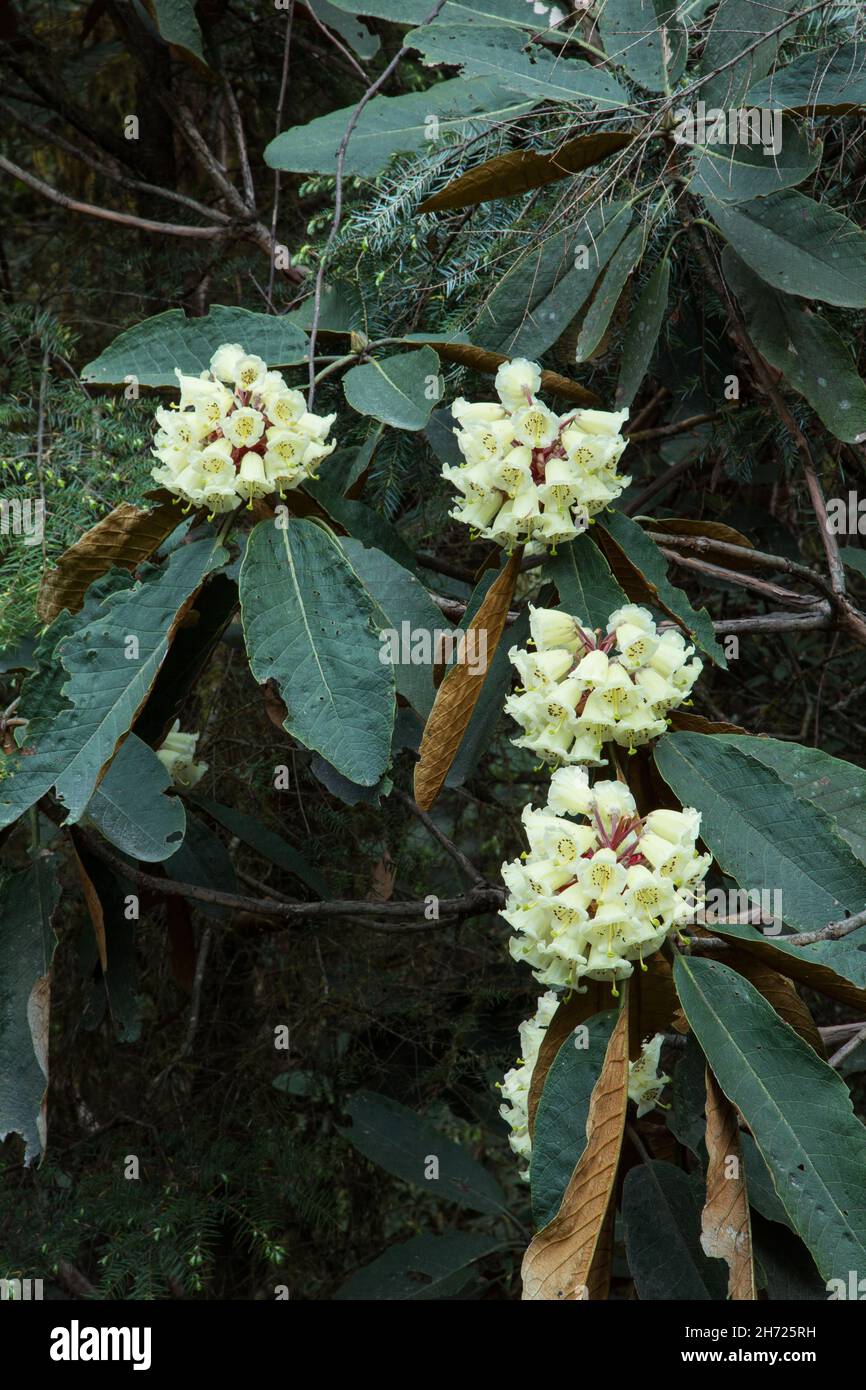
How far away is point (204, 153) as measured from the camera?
2.38 metres

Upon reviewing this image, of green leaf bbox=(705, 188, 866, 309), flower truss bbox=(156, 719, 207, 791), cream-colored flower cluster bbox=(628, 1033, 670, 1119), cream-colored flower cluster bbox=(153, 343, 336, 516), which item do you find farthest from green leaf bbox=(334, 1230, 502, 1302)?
green leaf bbox=(705, 188, 866, 309)

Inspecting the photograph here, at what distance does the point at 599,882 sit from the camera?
117 cm

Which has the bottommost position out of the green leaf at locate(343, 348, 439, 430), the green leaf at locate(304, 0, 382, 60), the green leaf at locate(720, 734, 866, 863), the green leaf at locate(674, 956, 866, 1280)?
the green leaf at locate(674, 956, 866, 1280)

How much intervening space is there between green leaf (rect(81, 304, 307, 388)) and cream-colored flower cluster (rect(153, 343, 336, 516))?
0.15m

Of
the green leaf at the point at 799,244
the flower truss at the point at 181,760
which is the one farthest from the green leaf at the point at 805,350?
the flower truss at the point at 181,760

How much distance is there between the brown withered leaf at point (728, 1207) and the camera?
1.13 meters

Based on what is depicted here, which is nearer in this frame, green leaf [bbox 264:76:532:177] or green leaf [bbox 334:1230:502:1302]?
green leaf [bbox 264:76:532:177]

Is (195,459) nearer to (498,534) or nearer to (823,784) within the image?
(498,534)

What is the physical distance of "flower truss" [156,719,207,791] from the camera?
2092 millimetres

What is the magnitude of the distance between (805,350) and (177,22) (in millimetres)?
1149

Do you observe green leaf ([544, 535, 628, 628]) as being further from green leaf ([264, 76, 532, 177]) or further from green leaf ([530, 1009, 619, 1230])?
green leaf ([264, 76, 532, 177])

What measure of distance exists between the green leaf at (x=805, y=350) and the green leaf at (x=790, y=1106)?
2.43ft

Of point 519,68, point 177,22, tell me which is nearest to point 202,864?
point 519,68

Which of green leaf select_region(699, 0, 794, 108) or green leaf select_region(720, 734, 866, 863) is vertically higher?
green leaf select_region(699, 0, 794, 108)
